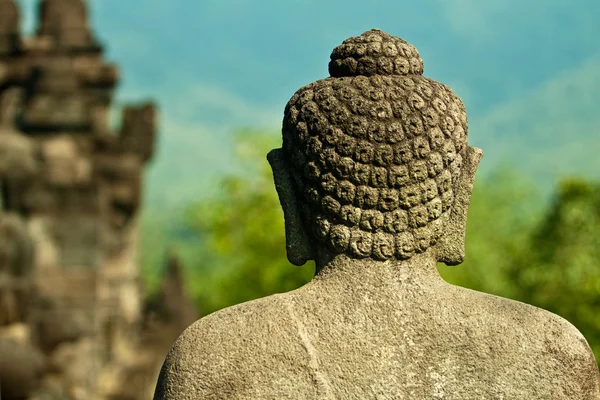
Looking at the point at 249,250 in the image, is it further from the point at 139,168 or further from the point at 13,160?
the point at 13,160

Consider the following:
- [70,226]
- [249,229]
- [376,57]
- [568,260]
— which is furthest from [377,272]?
[249,229]

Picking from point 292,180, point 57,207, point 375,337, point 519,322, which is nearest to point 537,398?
point 519,322

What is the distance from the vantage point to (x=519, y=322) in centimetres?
423

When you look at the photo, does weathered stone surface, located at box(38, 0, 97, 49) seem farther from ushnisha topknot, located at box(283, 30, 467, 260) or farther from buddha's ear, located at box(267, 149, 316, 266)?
ushnisha topknot, located at box(283, 30, 467, 260)

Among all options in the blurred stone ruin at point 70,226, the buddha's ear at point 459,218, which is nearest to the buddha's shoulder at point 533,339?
the buddha's ear at point 459,218

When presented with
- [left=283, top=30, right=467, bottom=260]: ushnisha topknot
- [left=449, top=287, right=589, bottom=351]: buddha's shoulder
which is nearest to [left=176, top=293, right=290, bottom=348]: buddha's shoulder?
[left=283, top=30, right=467, bottom=260]: ushnisha topknot

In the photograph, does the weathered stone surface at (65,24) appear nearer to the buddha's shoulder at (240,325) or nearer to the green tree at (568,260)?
the green tree at (568,260)

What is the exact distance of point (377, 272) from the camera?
14.3ft

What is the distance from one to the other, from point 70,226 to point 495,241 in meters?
22.7

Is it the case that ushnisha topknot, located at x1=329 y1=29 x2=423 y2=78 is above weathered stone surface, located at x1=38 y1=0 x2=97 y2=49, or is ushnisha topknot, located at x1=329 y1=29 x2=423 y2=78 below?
below

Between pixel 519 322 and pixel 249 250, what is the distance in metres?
31.8

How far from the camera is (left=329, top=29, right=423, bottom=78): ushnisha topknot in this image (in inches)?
177

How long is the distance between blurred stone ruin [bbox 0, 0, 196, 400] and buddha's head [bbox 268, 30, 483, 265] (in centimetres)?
463

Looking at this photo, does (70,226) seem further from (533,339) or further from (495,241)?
(495,241)
